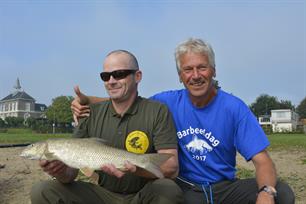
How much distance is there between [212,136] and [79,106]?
1.42 meters

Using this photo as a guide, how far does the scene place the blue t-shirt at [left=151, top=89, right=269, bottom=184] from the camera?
14.3ft

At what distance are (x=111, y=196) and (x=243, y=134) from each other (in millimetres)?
1460

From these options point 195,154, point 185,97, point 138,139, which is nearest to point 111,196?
point 138,139

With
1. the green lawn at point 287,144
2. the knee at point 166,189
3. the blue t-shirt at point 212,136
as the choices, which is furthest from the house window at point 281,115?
the knee at point 166,189

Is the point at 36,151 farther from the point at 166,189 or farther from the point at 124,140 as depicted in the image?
the point at 166,189

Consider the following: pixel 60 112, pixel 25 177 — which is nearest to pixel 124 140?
pixel 25 177

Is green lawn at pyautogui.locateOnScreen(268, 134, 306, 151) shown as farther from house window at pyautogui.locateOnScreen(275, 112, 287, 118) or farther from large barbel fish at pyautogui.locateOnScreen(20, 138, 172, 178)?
house window at pyautogui.locateOnScreen(275, 112, 287, 118)

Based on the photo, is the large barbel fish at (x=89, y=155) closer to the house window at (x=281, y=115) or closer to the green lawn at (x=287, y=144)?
the green lawn at (x=287, y=144)

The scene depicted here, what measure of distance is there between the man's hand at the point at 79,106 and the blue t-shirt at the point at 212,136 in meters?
0.94

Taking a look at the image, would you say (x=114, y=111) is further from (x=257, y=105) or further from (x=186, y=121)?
(x=257, y=105)

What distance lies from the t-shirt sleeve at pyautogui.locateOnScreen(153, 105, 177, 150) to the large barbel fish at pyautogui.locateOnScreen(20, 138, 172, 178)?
31cm

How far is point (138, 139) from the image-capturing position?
419 cm

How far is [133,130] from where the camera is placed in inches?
167

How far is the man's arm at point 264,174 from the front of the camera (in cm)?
389
